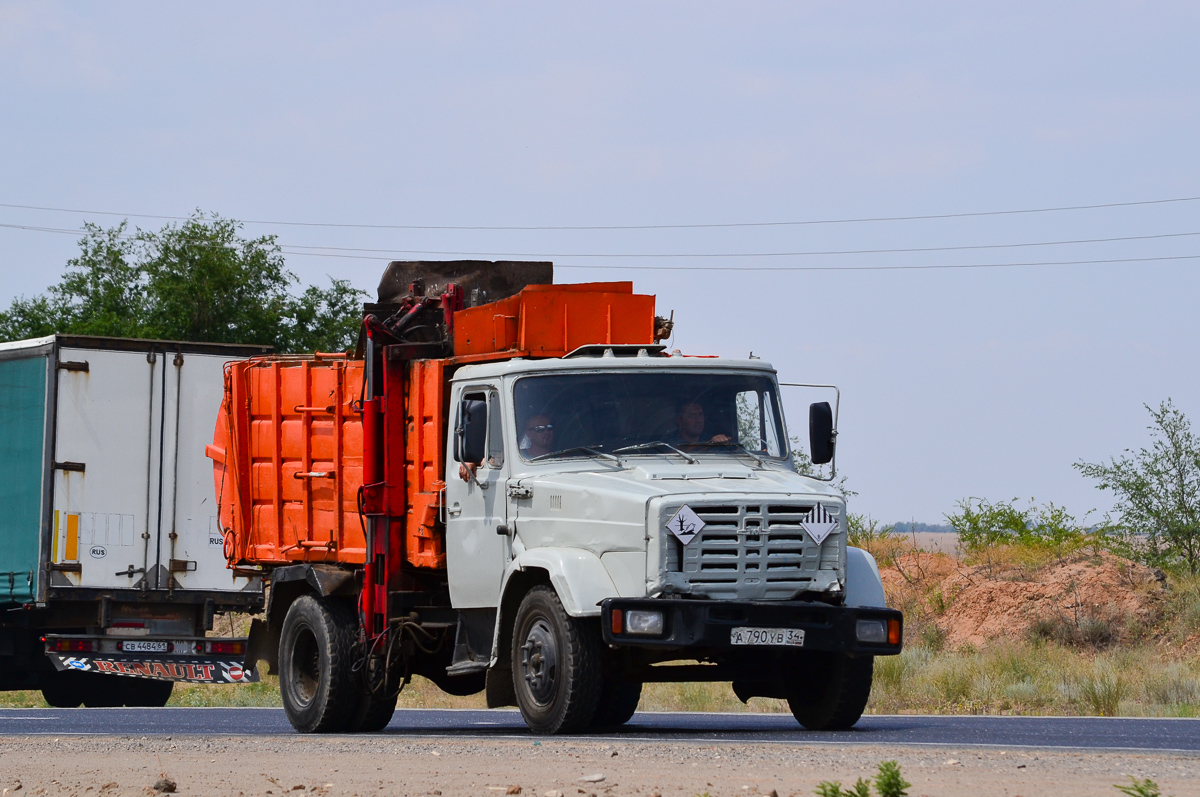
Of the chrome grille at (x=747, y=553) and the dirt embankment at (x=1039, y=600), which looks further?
the dirt embankment at (x=1039, y=600)

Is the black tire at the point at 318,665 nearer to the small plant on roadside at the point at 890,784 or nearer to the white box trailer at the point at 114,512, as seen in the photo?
the white box trailer at the point at 114,512

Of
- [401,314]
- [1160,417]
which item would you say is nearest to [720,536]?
[401,314]

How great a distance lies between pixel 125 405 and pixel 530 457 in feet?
23.7

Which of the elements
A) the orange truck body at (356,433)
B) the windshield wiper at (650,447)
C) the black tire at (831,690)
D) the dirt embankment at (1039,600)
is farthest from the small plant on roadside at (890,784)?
the dirt embankment at (1039,600)

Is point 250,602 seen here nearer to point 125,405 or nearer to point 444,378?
point 125,405

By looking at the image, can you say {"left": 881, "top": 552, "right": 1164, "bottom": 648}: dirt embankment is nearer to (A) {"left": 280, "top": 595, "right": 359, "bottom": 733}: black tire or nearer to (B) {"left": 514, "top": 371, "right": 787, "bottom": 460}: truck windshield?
(A) {"left": 280, "top": 595, "right": 359, "bottom": 733}: black tire

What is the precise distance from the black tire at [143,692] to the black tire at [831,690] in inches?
382

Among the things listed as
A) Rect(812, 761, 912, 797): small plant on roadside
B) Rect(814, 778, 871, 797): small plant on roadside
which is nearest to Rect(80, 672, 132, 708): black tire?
Rect(812, 761, 912, 797): small plant on roadside

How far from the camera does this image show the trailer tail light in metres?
16.6

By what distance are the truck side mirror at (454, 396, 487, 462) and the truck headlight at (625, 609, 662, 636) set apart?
1796 mm

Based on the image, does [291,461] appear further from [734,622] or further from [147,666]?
[734,622]

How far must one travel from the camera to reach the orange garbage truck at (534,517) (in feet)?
34.6

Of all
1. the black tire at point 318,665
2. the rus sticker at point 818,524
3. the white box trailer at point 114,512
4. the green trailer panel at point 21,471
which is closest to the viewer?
the rus sticker at point 818,524

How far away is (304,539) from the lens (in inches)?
540
